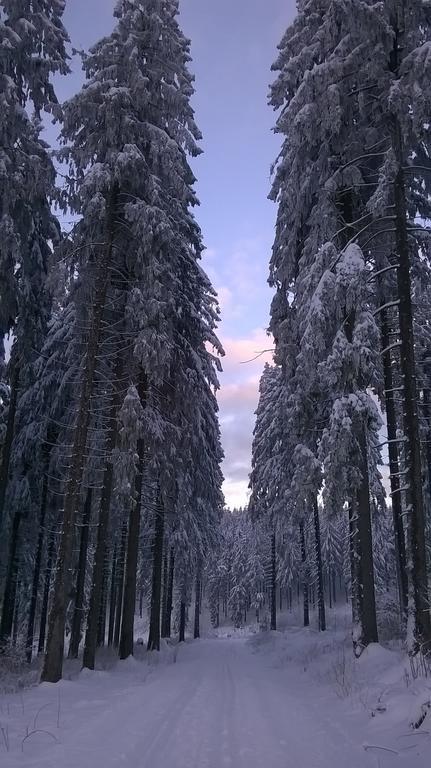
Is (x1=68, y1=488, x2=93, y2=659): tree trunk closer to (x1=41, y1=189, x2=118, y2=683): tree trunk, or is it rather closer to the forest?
the forest

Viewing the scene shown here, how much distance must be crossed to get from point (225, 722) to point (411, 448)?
220 inches

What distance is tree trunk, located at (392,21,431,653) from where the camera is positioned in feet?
28.6

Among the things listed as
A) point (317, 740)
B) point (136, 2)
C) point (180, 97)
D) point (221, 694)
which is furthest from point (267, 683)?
point (136, 2)

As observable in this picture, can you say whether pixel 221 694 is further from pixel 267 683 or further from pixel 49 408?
pixel 49 408

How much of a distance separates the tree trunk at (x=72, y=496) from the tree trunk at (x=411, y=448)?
6969 mm

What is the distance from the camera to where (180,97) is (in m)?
13.9

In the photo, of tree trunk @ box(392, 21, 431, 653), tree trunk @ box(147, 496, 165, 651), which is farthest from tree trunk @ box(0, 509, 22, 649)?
tree trunk @ box(392, 21, 431, 653)

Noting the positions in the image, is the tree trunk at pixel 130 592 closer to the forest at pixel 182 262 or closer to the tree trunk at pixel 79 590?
the forest at pixel 182 262

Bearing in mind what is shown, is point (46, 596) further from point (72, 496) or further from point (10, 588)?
point (72, 496)

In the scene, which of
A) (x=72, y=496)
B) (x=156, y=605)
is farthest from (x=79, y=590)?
(x=72, y=496)

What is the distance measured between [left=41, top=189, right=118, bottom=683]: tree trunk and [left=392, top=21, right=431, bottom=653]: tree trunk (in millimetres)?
6969

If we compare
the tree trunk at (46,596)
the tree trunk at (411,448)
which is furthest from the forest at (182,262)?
the tree trunk at (46,596)

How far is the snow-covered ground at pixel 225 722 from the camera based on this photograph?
525 centimetres

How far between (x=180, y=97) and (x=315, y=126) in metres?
4.27
